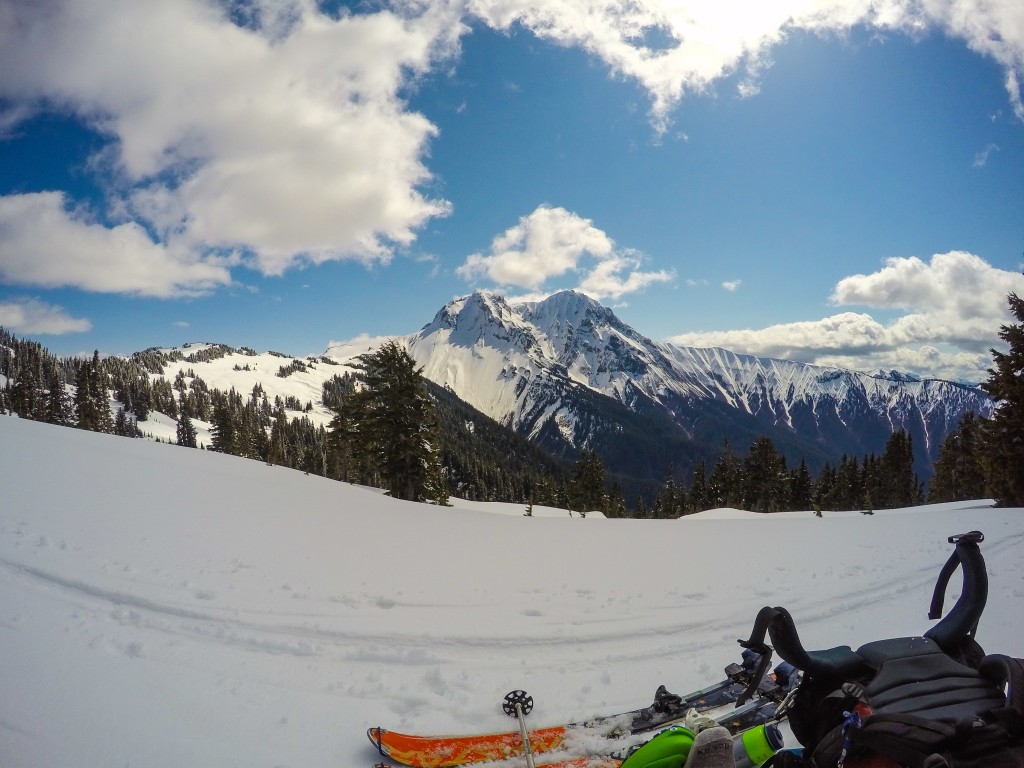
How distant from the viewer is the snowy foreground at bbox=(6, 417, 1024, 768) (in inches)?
185

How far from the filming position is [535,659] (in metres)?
6.45

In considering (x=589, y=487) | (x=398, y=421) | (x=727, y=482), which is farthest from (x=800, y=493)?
(x=398, y=421)

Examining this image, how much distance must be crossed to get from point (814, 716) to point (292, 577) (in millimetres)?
8887

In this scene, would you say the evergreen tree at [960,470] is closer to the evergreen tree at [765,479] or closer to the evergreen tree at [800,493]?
the evergreen tree at [800,493]

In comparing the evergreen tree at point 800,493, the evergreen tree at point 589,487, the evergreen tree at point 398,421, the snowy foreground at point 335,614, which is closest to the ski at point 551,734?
the snowy foreground at point 335,614

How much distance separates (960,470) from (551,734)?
6435 cm

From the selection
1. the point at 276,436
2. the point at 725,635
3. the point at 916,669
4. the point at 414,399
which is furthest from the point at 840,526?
the point at 276,436

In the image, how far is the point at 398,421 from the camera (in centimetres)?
2973

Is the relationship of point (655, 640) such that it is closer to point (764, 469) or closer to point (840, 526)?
point (840, 526)

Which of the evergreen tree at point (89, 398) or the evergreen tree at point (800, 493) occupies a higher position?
the evergreen tree at point (89, 398)

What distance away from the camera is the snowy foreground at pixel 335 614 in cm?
469

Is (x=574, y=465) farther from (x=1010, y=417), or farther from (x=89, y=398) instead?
(x=89, y=398)

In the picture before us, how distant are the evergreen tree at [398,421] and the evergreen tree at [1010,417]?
31456 millimetres

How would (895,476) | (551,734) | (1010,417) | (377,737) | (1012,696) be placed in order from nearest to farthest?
1. (1012,696)
2. (377,737)
3. (551,734)
4. (1010,417)
5. (895,476)
